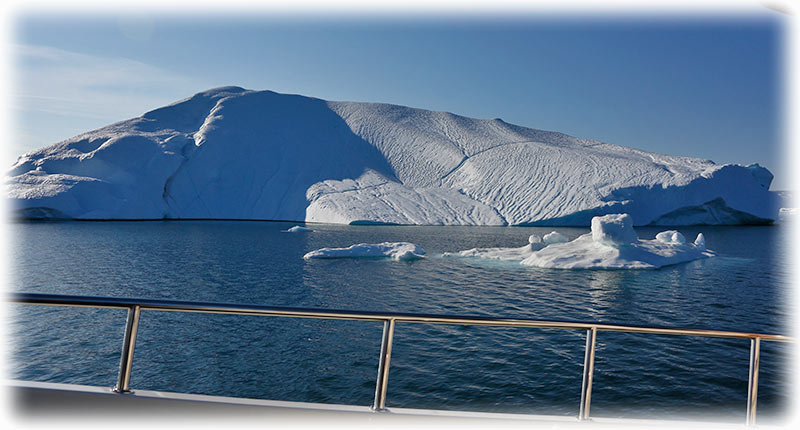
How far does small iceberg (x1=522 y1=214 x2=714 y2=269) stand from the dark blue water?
2.59ft

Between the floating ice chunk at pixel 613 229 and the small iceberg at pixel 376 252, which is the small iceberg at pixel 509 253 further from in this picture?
the floating ice chunk at pixel 613 229

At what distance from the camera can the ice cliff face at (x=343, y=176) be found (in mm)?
49969

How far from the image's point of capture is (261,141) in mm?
63469

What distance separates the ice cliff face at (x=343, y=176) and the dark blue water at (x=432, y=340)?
1189 inches

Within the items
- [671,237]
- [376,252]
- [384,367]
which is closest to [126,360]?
[384,367]

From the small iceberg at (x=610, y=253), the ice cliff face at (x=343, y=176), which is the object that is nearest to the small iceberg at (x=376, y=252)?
the small iceberg at (x=610, y=253)

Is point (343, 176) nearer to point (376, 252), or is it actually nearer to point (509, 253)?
point (376, 252)

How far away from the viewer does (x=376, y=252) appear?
25.4m

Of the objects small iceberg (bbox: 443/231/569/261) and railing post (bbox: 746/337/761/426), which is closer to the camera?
railing post (bbox: 746/337/761/426)

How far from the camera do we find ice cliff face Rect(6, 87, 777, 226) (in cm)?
4997

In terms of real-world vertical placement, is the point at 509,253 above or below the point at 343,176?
below

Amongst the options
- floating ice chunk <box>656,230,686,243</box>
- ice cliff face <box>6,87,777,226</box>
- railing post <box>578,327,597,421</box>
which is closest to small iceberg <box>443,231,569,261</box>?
floating ice chunk <box>656,230,686,243</box>

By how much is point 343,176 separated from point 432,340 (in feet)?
173

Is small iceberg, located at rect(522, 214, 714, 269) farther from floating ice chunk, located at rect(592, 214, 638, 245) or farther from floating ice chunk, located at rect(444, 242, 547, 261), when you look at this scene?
floating ice chunk, located at rect(444, 242, 547, 261)
